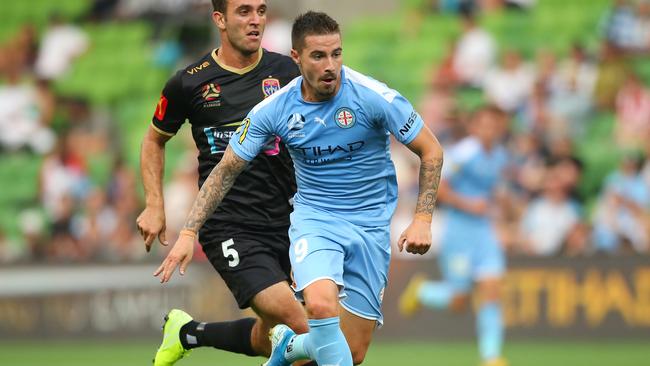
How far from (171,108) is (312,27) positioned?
1527 millimetres

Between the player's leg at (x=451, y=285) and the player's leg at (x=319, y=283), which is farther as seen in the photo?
the player's leg at (x=451, y=285)

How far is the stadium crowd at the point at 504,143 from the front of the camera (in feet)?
50.3

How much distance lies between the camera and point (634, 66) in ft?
55.5

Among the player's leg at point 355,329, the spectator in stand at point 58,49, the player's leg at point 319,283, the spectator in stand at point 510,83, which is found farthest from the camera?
the spectator in stand at point 58,49

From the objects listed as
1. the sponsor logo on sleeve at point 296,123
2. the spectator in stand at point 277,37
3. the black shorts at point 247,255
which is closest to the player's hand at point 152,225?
the black shorts at point 247,255

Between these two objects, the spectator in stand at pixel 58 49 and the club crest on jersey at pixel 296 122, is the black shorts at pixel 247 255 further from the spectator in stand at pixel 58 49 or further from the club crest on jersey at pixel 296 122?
the spectator in stand at pixel 58 49

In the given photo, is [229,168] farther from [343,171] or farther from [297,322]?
[297,322]

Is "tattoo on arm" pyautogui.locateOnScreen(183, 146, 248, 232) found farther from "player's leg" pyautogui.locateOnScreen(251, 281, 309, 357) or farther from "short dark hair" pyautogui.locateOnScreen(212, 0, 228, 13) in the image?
"short dark hair" pyautogui.locateOnScreen(212, 0, 228, 13)

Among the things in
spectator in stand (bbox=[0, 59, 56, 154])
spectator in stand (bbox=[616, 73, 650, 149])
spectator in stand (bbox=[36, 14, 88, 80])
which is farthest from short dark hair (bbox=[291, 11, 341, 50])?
spectator in stand (bbox=[36, 14, 88, 80])

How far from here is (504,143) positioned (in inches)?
635

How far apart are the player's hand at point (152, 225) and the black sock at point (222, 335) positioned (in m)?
0.80

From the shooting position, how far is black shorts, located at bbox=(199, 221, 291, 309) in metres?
8.45

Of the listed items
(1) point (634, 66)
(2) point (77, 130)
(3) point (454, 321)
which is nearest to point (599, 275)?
(3) point (454, 321)

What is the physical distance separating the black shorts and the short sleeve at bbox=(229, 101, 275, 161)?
0.91 metres
